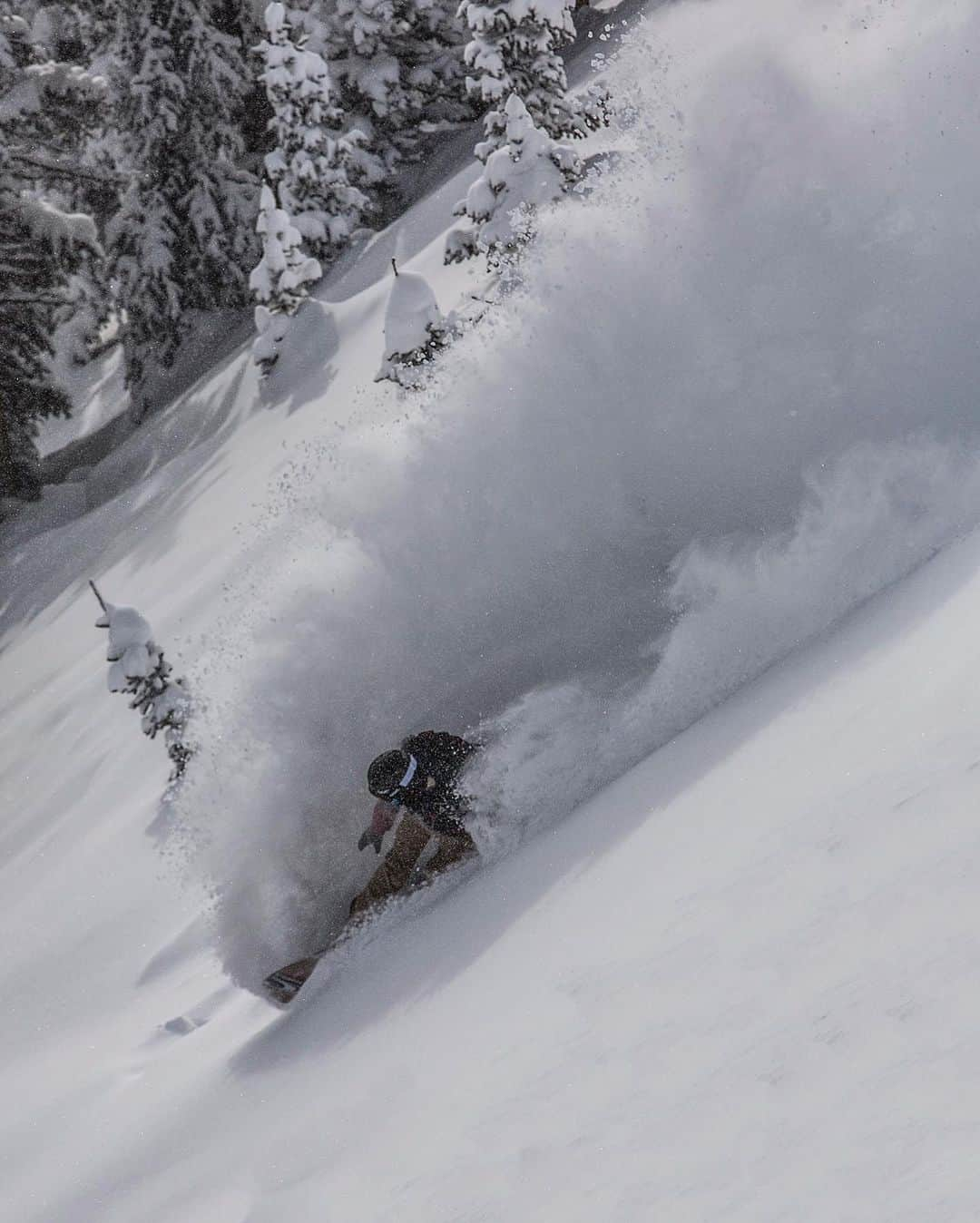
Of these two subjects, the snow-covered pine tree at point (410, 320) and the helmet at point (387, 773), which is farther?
the snow-covered pine tree at point (410, 320)

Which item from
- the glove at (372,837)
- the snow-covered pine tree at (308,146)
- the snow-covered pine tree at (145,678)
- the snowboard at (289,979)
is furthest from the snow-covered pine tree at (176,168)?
the snowboard at (289,979)

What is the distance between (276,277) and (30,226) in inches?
176

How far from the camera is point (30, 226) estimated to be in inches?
908

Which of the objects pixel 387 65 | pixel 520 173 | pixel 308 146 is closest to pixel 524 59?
pixel 520 173

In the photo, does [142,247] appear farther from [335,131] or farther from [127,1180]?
[127,1180]

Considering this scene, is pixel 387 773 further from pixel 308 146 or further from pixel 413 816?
pixel 308 146

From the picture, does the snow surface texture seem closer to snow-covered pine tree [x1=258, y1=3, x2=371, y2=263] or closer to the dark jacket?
the dark jacket

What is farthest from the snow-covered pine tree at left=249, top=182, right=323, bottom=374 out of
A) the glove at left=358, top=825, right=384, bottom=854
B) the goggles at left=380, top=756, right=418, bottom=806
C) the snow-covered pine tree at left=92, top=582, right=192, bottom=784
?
the goggles at left=380, top=756, right=418, bottom=806

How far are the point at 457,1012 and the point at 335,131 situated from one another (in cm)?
2559

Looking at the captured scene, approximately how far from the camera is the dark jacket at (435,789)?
6863 mm

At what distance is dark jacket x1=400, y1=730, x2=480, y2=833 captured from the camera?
686 centimetres

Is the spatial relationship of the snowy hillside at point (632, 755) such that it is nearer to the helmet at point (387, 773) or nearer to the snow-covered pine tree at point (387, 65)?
the helmet at point (387, 773)

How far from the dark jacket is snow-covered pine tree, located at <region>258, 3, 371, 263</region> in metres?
20.2

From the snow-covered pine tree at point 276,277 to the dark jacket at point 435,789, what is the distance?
1731 centimetres
